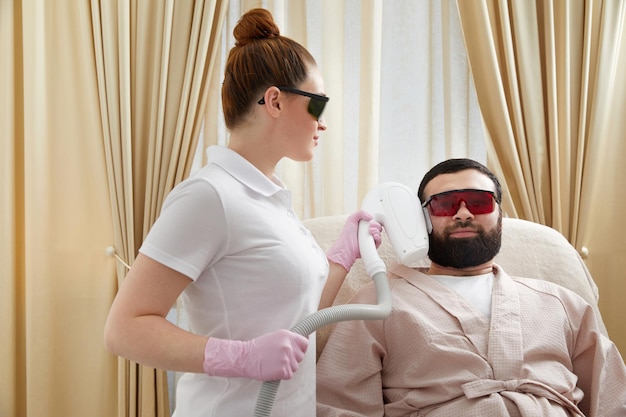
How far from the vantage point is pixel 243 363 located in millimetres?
1124

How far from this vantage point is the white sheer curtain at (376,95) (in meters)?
2.46

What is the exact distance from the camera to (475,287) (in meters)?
1.72

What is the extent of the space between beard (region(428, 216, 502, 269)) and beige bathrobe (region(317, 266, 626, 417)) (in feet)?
0.31

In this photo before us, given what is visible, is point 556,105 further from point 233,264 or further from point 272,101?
point 233,264

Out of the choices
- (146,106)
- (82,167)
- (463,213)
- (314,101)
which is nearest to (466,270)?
(463,213)

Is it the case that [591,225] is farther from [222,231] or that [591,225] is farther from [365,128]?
[222,231]

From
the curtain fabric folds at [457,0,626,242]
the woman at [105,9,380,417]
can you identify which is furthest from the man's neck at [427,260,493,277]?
the curtain fabric folds at [457,0,626,242]

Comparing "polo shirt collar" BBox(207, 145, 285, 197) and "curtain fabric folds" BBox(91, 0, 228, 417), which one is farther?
"curtain fabric folds" BBox(91, 0, 228, 417)

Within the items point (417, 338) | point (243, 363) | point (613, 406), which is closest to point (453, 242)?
point (417, 338)

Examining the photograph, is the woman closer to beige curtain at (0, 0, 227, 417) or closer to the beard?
the beard

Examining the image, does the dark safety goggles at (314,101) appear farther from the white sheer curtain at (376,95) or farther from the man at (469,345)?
the white sheer curtain at (376,95)

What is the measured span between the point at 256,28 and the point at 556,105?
1478 mm

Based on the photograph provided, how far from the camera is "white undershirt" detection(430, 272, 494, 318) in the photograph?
1.67 m

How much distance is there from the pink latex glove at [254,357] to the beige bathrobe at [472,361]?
1.44ft
